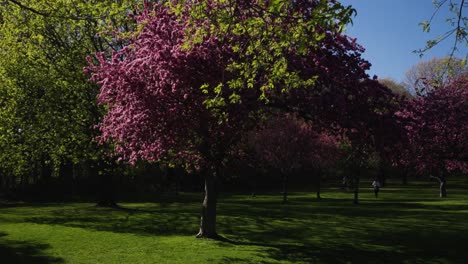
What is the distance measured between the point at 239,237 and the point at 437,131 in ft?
34.1

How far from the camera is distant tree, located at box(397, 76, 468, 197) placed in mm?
20000

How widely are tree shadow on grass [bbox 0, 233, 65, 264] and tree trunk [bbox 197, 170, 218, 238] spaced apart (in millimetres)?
5789

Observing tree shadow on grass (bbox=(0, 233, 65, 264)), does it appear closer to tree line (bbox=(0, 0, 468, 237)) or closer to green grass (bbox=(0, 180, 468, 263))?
green grass (bbox=(0, 180, 468, 263))

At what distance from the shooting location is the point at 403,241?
18.8m

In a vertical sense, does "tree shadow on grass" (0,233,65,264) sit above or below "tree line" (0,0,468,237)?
below

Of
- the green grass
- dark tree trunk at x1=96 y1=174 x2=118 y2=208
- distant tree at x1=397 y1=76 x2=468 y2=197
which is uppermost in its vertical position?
distant tree at x1=397 y1=76 x2=468 y2=197

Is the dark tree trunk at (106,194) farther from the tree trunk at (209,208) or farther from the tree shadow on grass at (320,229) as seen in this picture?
the tree trunk at (209,208)

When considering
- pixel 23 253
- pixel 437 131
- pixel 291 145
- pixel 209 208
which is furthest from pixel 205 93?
pixel 291 145

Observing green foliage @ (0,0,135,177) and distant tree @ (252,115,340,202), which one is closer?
green foliage @ (0,0,135,177)

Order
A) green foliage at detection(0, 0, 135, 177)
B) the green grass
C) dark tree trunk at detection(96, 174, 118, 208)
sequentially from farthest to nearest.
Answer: dark tree trunk at detection(96, 174, 118, 208) < green foliage at detection(0, 0, 135, 177) < the green grass

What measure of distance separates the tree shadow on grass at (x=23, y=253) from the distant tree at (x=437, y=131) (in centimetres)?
1400

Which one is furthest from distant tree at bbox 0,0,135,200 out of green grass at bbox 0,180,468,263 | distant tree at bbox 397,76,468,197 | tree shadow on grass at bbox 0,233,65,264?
distant tree at bbox 397,76,468,197

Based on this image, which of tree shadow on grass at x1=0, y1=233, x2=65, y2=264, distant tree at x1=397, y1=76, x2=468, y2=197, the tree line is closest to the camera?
the tree line

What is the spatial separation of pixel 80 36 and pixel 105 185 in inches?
400
